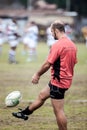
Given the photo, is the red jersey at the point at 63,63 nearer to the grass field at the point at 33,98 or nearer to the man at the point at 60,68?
the man at the point at 60,68

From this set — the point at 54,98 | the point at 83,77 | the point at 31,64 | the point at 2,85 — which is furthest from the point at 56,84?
the point at 31,64

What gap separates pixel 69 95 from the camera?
17.4m

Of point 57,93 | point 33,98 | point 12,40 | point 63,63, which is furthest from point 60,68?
point 12,40

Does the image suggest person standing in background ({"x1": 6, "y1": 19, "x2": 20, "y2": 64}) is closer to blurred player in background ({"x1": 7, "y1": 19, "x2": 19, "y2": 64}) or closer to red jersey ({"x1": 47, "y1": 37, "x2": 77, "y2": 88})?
blurred player in background ({"x1": 7, "y1": 19, "x2": 19, "y2": 64})

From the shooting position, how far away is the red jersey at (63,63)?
34.0 feet

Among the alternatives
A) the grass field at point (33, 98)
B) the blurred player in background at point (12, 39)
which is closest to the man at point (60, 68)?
the grass field at point (33, 98)

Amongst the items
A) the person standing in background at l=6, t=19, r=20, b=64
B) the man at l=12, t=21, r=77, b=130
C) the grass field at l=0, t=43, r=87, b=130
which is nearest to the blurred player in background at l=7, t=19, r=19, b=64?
the person standing in background at l=6, t=19, r=20, b=64

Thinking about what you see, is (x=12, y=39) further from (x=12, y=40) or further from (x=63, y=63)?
(x=63, y=63)

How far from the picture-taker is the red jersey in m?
10.4

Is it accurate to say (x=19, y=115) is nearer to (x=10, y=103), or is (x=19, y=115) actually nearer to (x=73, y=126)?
(x=10, y=103)

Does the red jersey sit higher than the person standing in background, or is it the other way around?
the red jersey

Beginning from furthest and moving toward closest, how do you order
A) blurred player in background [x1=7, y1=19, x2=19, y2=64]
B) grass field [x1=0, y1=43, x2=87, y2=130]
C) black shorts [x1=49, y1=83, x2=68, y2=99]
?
blurred player in background [x1=7, y1=19, x2=19, y2=64]
grass field [x1=0, y1=43, x2=87, y2=130]
black shorts [x1=49, y1=83, x2=68, y2=99]

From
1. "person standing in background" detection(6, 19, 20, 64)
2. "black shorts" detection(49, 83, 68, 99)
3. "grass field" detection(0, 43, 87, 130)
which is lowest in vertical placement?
"person standing in background" detection(6, 19, 20, 64)

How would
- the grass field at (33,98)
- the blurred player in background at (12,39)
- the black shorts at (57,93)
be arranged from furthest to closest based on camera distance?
the blurred player in background at (12,39)
the grass field at (33,98)
the black shorts at (57,93)
